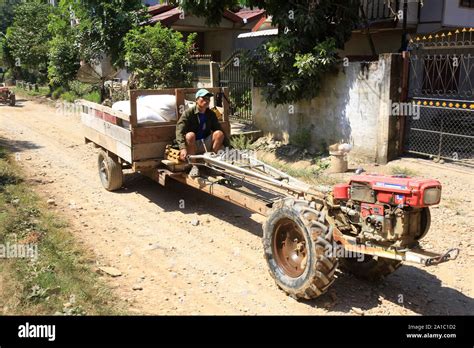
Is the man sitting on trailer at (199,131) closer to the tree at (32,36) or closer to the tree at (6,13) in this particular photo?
the tree at (32,36)

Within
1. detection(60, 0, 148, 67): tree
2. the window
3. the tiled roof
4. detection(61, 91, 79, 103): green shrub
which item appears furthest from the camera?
detection(61, 91, 79, 103): green shrub

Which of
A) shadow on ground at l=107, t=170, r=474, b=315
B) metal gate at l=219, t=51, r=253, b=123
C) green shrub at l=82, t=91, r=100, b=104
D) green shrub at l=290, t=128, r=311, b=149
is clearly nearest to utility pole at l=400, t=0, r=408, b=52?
green shrub at l=290, t=128, r=311, b=149

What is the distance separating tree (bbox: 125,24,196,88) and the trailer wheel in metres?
7.65

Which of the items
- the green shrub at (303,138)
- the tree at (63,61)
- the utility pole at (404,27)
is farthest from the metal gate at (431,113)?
the tree at (63,61)

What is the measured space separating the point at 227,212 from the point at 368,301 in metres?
3.12

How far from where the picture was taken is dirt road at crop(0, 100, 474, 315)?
4801 mm

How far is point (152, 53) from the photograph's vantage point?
15781 millimetres

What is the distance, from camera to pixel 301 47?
431 inches

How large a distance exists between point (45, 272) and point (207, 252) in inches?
76.0

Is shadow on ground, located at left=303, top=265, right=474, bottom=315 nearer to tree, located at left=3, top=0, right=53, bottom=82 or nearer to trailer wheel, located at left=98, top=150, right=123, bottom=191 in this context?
trailer wheel, located at left=98, top=150, right=123, bottom=191

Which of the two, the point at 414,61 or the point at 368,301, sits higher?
the point at 414,61

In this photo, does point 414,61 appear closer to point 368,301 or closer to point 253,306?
point 368,301

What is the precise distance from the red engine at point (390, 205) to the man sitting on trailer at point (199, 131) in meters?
2.91
